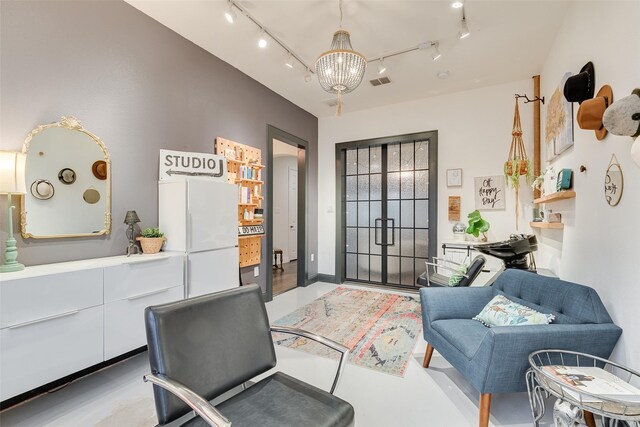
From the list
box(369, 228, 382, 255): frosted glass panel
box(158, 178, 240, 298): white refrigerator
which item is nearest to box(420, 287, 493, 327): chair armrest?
box(158, 178, 240, 298): white refrigerator

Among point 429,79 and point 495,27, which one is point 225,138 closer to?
point 429,79

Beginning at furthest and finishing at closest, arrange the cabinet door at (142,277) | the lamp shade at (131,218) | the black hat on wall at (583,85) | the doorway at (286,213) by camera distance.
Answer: the doorway at (286,213) → the lamp shade at (131,218) → the cabinet door at (142,277) → the black hat on wall at (583,85)

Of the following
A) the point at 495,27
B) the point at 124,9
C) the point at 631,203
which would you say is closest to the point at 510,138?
the point at 495,27

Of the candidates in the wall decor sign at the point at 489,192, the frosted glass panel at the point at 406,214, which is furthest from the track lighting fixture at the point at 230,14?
the wall decor sign at the point at 489,192

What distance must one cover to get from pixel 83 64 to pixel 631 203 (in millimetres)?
3814

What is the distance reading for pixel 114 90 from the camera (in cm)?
254

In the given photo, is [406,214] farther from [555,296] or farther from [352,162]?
[555,296]

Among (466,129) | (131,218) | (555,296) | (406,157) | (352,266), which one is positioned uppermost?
(466,129)

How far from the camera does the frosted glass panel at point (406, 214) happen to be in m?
4.87

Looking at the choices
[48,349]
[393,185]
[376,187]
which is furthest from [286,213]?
[48,349]

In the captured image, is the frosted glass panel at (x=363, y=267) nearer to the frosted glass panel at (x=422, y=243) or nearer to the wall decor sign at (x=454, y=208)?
the frosted glass panel at (x=422, y=243)

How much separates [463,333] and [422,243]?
2.88 meters

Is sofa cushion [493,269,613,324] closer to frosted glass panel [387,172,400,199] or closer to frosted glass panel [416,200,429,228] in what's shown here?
frosted glass panel [416,200,429,228]

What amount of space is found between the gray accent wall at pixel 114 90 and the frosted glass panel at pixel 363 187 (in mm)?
2449
